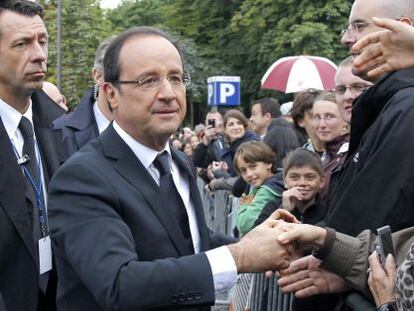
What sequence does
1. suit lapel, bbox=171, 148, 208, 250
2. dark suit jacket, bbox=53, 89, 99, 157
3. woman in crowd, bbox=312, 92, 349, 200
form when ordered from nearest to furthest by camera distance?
suit lapel, bbox=171, 148, 208, 250
dark suit jacket, bbox=53, 89, 99, 157
woman in crowd, bbox=312, 92, 349, 200

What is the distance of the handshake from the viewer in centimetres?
269

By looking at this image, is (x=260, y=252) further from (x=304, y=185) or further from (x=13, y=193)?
(x=304, y=185)

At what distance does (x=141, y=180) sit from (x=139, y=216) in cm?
17

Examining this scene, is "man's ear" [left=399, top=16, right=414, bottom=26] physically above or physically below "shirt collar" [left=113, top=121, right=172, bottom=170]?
above

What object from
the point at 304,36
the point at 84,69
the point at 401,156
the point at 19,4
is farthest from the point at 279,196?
the point at 304,36

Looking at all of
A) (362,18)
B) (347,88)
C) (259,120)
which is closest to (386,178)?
(362,18)

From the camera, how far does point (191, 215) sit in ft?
10.1

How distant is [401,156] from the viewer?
285cm

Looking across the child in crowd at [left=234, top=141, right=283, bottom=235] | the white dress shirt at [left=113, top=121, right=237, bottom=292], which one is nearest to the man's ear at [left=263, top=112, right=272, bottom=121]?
the child in crowd at [left=234, top=141, right=283, bottom=235]

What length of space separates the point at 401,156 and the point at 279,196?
3064mm

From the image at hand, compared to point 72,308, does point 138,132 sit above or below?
above

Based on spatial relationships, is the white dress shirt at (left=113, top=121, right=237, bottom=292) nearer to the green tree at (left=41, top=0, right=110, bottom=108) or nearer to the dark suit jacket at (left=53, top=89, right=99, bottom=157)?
the dark suit jacket at (left=53, top=89, right=99, bottom=157)

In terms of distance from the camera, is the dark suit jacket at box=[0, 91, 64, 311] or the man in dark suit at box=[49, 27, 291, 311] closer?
the man in dark suit at box=[49, 27, 291, 311]

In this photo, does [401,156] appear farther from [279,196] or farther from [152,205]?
[279,196]
